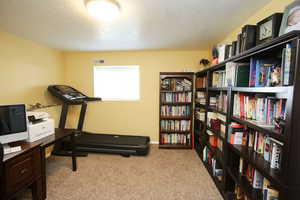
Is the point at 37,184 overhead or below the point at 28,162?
below

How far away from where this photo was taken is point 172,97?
9.97ft

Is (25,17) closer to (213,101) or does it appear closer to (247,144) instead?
(213,101)

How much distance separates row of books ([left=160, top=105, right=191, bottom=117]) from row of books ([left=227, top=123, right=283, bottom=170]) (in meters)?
1.46

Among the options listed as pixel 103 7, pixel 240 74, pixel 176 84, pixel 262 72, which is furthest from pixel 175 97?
pixel 103 7

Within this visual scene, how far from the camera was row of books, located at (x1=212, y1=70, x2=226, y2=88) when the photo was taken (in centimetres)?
186

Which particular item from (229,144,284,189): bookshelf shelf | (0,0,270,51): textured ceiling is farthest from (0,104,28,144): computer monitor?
(229,144,284,189): bookshelf shelf

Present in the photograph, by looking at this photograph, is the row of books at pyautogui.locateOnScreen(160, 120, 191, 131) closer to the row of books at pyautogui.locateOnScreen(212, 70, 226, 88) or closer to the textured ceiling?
the row of books at pyautogui.locateOnScreen(212, 70, 226, 88)

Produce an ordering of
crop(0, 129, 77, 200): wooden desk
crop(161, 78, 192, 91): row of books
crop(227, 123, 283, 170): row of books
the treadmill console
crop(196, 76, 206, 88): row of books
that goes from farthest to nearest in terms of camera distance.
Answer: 1. crop(161, 78, 192, 91): row of books
2. crop(196, 76, 206, 88): row of books
3. the treadmill console
4. crop(0, 129, 77, 200): wooden desk
5. crop(227, 123, 283, 170): row of books

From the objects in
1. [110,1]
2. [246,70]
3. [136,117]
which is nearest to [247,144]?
[246,70]

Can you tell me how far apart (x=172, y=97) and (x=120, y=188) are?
1.97 meters

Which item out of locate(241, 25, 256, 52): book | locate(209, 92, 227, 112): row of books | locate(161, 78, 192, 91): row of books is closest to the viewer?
locate(241, 25, 256, 52): book

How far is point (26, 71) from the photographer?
2.37 m

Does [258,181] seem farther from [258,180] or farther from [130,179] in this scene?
[130,179]

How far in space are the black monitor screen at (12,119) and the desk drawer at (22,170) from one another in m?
0.32
